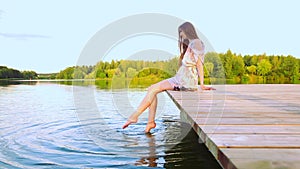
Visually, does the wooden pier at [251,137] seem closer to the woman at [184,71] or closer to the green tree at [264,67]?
the woman at [184,71]

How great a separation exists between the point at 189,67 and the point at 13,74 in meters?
53.1

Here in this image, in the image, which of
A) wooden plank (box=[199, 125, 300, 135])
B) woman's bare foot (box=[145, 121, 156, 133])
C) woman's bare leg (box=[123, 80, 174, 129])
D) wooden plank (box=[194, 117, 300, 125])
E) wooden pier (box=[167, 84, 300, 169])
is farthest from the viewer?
woman's bare foot (box=[145, 121, 156, 133])

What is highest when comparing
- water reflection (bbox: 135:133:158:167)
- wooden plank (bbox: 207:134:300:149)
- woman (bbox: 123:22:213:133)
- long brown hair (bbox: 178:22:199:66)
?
long brown hair (bbox: 178:22:199:66)

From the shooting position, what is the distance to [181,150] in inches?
159

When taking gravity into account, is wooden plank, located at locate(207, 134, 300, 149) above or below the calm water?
above

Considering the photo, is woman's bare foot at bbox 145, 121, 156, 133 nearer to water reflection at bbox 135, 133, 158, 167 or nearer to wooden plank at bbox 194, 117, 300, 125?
water reflection at bbox 135, 133, 158, 167

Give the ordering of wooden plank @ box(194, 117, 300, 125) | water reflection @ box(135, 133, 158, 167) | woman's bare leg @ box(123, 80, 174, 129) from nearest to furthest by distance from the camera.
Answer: wooden plank @ box(194, 117, 300, 125)
water reflection @ box(135, 133, 158, 167)
woman's bare leg @ box(123, 80, 174, 129)

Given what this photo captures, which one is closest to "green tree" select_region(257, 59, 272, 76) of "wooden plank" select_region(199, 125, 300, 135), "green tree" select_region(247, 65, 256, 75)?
"green tree" select_region(247, 65, 256, 75)

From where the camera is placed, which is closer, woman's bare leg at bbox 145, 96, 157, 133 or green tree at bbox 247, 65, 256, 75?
woman's bare leg at bbox 145, 96, 157, 133

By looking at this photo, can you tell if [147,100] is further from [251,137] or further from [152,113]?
[251,137]

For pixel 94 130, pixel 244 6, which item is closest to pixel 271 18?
pixel 244 6

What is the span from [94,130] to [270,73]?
37340mm

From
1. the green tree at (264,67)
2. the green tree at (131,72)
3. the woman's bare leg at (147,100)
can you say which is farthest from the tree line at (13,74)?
the woman's bare leg at (147,100)

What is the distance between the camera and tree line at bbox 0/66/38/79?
4834cm
